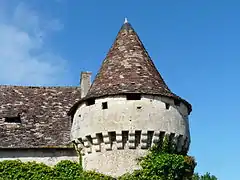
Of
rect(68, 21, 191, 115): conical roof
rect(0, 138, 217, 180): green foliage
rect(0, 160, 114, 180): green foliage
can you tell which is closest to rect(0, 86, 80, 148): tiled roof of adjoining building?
rect(0, 160, 114, 180): green foliage

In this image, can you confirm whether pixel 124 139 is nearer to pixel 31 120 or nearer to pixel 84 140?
pixel 84 140

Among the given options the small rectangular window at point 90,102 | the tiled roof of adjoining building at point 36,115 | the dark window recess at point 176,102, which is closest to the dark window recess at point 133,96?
the small rectangular window at point 90,102

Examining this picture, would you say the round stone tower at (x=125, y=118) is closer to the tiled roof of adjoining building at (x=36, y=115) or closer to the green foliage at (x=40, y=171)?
the green foliage at (x=40, y=171)

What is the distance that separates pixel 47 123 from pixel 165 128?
6.04 metres

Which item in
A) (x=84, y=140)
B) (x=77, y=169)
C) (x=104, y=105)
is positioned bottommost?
(x=77, y=169)

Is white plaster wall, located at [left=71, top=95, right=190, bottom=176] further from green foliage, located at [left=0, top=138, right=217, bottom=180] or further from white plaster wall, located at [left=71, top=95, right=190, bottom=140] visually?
green foliage, located at [left=0, top=138, right=217, bottom=180]

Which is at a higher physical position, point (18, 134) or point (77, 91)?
point (77, 91)

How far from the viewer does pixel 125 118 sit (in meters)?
19.5

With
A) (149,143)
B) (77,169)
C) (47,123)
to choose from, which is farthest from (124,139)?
(47,123)

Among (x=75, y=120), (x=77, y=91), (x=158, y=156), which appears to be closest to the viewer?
(x=158, y=156)

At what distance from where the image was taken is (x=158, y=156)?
63.4 ft

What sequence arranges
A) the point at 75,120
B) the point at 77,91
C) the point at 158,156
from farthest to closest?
the point at 77,91, the point at 75,120, the point at 158,156

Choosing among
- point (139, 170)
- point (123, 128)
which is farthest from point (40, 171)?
point (139, 170)

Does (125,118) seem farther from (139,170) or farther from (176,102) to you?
(176,102)
